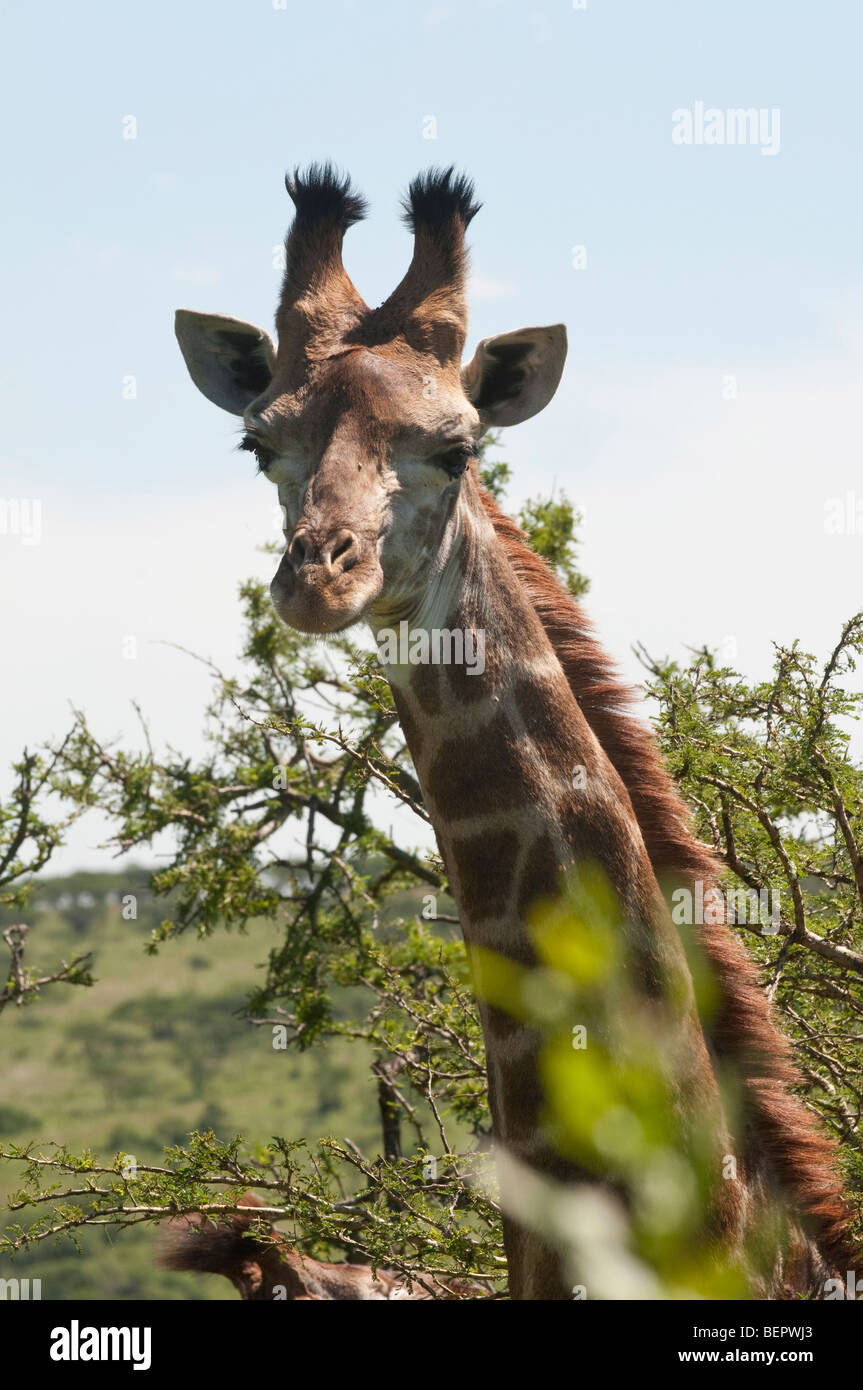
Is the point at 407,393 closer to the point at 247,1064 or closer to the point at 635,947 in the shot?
the point at 635,947

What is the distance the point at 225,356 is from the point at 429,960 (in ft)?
18.5

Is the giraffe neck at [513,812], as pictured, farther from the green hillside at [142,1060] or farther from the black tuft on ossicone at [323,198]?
the green hillside at [142,1060]

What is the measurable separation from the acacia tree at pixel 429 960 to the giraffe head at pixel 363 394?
1371 mm

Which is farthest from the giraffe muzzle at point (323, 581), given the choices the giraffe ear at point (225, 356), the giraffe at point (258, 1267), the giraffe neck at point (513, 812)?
the giraffe at point (258, 1267)

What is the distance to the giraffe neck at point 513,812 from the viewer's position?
493 cm

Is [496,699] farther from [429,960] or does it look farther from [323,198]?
[429,960]

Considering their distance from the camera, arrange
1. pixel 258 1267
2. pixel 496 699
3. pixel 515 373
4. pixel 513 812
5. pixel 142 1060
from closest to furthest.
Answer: pixel 513 812
pixel 496 699
pixel 515 373
pixel 258 1267
pixel 142 1060

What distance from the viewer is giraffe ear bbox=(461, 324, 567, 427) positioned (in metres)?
5.65

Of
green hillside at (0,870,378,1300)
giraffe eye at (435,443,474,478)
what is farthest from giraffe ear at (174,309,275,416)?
green hillside at (0,870,378,1300)

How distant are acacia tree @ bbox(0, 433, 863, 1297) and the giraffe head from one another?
1371 mm

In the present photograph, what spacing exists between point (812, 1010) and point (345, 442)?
424 centimetres

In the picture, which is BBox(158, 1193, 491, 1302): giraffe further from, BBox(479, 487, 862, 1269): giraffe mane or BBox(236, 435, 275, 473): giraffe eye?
BBox(236, 435, 275, 473): giraffe eye

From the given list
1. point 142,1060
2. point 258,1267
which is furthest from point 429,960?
point 142,1060

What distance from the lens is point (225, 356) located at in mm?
6062
